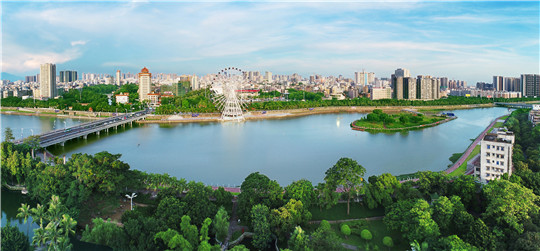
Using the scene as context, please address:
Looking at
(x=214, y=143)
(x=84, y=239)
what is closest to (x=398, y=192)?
(x=84, y=239)

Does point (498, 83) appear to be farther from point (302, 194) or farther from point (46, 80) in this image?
point (46, 80)

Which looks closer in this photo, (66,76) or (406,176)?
(406,176)

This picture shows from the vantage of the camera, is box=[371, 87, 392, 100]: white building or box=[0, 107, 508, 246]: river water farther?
box=[371, 87, 392, 100]: white building

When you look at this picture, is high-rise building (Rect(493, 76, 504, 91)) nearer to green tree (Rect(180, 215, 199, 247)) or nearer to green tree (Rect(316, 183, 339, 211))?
green tree (Rect(316, 183, 339, 211))

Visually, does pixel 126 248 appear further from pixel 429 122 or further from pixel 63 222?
pixel 429 122

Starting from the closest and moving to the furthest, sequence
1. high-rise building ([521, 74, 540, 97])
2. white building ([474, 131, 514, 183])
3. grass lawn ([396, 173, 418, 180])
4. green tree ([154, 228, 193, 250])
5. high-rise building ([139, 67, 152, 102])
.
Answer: green tree ([154, 228, 193, 250]) < white building ([474, 131, 514, 183]) < grass lawn ([396, 173, 418, 180]) < high-rise building ([139, 67, 152, 102]) < high-rise building ([521, 74, 540, 97])

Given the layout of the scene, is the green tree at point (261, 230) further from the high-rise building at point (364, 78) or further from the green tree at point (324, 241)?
the high-rise building at point (364, 78)

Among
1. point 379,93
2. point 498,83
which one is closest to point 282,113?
point 379,93

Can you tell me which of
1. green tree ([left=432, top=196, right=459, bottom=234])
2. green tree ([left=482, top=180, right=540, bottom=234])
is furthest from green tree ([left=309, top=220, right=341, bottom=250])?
green tree ([left=482, top=180, right=540, bottom=234])
